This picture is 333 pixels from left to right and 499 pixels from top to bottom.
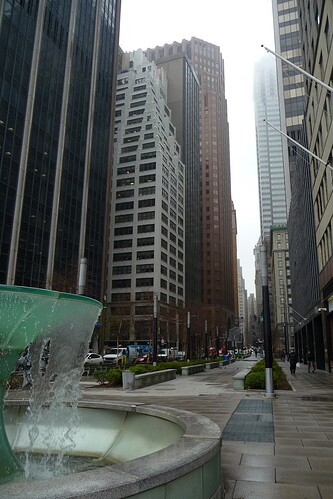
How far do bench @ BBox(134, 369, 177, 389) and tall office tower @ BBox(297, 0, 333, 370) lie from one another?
1390 centimetres

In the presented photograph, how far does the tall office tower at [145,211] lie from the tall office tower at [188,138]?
57.1 feet

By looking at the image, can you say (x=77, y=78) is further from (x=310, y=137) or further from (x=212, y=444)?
(x=212, y=444)

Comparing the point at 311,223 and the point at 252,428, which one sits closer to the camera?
the point at 252,428

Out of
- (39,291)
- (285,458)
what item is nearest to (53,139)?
(39,291)

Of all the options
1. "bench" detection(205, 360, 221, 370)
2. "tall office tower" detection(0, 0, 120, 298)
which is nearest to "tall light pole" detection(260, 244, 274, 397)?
"bench" detection(205, 360, 221, 370)

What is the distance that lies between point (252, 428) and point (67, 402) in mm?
4594

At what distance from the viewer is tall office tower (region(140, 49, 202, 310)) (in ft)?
459

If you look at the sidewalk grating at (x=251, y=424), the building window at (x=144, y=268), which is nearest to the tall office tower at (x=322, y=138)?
the sidewalk grating at (x=251, y=424)

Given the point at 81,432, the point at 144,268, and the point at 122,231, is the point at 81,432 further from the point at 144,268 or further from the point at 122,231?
the point at 122,231

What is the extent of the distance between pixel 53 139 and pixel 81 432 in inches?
2314

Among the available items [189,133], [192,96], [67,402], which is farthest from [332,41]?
[192,96]

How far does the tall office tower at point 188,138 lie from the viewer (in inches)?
5512

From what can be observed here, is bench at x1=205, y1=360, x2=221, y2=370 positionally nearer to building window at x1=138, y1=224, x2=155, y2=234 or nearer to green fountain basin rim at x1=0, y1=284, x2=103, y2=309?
green fountain basin rim at x1=0, y1=284, x2=103, y2=309

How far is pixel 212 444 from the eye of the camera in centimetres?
513
